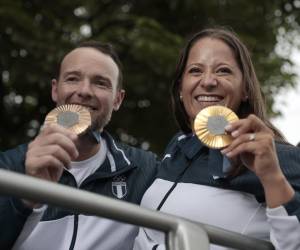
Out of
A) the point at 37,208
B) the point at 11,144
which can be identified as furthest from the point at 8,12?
the point at 37,208

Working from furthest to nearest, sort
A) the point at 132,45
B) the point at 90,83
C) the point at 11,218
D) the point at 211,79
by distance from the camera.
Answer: the point at 132,45 → the point at 90,83 → the point at 211,79 → the point at 11,218

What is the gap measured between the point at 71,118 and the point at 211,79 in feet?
1.91

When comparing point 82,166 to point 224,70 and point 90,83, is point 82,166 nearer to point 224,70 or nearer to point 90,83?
point 90,83

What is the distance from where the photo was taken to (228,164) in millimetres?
2275

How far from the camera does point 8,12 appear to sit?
675cm

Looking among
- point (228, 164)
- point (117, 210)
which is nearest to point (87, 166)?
point (228, 164)

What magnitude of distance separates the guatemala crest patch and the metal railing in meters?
1.04

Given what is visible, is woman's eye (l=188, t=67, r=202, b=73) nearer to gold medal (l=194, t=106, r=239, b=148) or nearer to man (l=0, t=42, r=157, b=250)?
gold medal (l=194, t=106, r=239, b=148)

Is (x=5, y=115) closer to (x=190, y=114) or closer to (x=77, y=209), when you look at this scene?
(x=190, y=114)

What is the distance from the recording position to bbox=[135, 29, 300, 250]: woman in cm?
201

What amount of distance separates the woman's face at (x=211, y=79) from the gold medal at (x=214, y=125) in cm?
25

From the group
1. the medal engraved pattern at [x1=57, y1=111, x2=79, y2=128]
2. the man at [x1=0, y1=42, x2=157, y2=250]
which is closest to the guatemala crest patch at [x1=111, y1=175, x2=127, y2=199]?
the man at [x1=0, y1=42, x2=157, y2=250]

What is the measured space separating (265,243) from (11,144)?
20.7 ft

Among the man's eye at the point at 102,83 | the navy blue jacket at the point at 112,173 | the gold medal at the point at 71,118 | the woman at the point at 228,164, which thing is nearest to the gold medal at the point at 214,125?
the woman at the point at 228,164
